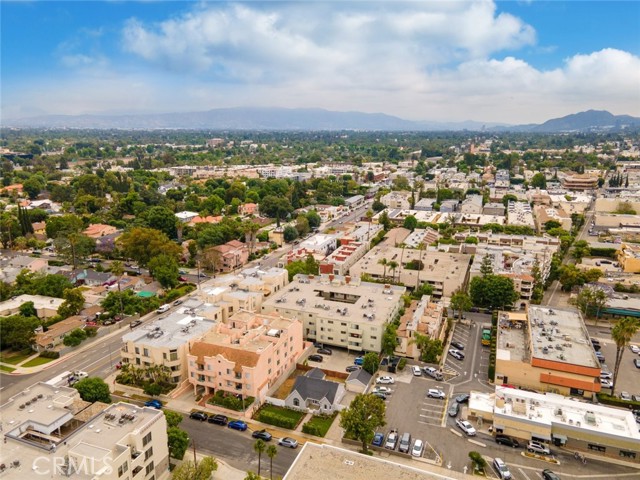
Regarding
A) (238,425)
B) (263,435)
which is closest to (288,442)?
(263,435)

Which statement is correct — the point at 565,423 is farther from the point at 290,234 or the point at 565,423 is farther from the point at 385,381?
the point at 290,234

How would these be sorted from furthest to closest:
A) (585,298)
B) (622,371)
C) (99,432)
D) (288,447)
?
(585,298) < (622,371) < (288,447) < (99,432)

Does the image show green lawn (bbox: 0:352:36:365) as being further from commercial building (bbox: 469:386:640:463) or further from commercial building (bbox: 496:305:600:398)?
commercial building (bbox: 496:305:600:398)

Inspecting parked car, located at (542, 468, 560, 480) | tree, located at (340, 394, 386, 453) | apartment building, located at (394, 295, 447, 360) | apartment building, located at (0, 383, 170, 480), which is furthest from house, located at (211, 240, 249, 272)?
parked car, located at (542, 468, 560, 480)

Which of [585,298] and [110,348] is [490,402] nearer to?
[585,298]

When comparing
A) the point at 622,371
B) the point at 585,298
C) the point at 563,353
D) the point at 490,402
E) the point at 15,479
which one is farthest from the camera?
the point at 585,298

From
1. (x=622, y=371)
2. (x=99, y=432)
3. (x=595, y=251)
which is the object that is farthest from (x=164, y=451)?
(x=595, y=251)

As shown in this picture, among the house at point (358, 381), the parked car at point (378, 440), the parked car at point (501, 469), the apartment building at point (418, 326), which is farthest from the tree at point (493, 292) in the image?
the parked car at point (378, 440)
